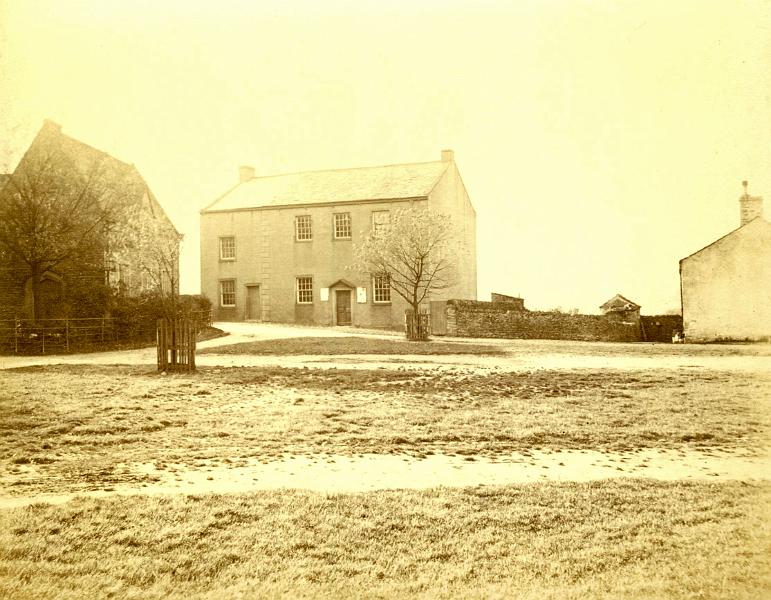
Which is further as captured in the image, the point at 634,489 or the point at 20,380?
the point at 20,380

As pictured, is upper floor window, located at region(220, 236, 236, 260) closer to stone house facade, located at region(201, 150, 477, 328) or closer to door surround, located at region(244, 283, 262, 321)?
stone house facade, located at region(201, 150, 477, 328)

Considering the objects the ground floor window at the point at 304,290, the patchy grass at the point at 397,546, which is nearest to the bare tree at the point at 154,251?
the ground floor window at the point at 304,290

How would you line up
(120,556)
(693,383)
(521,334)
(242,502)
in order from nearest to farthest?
1. (120,556)
2. (242,502)
3. (693,383)
4. (521,334)

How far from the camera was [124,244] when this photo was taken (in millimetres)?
21594

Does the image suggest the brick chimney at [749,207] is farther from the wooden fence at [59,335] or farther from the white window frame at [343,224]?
the white window frame at [343,224]

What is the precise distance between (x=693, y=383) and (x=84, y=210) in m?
14.2

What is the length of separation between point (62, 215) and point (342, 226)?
2021cm

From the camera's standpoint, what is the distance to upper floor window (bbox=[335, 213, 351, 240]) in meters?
32.5

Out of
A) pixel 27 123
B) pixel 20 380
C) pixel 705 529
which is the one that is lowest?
pixel 705 529

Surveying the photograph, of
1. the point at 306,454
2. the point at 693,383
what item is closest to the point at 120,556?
the point at 306,454

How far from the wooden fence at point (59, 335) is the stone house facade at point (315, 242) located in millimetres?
15019

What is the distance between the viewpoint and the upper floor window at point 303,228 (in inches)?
1309

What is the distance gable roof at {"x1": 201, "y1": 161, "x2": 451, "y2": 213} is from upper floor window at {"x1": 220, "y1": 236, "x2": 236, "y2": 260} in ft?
5.96

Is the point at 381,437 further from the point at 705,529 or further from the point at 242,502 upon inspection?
the point at 705,529
